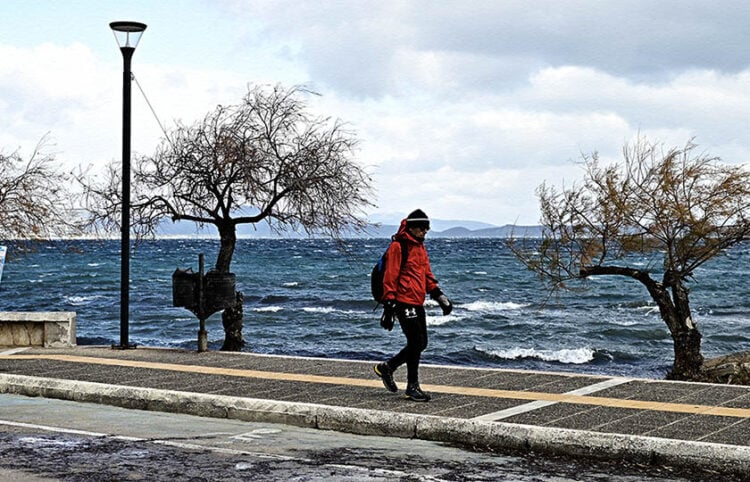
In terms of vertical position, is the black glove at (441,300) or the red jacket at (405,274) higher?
the red jacket at (405,274)

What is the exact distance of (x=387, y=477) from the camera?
25.3ft

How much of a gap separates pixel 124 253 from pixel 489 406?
300 inches

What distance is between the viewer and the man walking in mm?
10570

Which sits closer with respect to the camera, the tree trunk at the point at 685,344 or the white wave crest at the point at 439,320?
the tree trunk at the point at 685,344

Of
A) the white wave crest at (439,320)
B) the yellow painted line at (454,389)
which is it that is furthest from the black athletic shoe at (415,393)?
the white wave crest at (439,320)

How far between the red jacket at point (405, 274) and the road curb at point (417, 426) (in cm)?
121

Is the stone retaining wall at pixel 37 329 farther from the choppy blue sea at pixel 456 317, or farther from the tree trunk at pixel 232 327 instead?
the tree trunk at pixel 232 327

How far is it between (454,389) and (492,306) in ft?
127

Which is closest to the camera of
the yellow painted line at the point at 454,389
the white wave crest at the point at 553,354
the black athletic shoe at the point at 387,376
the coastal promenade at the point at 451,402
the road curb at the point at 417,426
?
the road curb at the point at 417,426

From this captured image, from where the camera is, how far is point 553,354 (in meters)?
32.7

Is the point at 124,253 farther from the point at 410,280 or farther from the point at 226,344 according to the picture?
the point at 410,280

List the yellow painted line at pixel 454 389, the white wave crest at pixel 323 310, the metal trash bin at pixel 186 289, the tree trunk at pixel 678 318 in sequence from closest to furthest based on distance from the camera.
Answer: the yellow painted line at pixel 454 389 → the metal trash bin at pixel 186 289 → the tree trunk at pixel 678 318 → the white wave crest at pixel 323 310

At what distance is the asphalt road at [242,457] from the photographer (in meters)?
7.82

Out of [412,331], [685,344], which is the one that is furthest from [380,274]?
[685,344]
